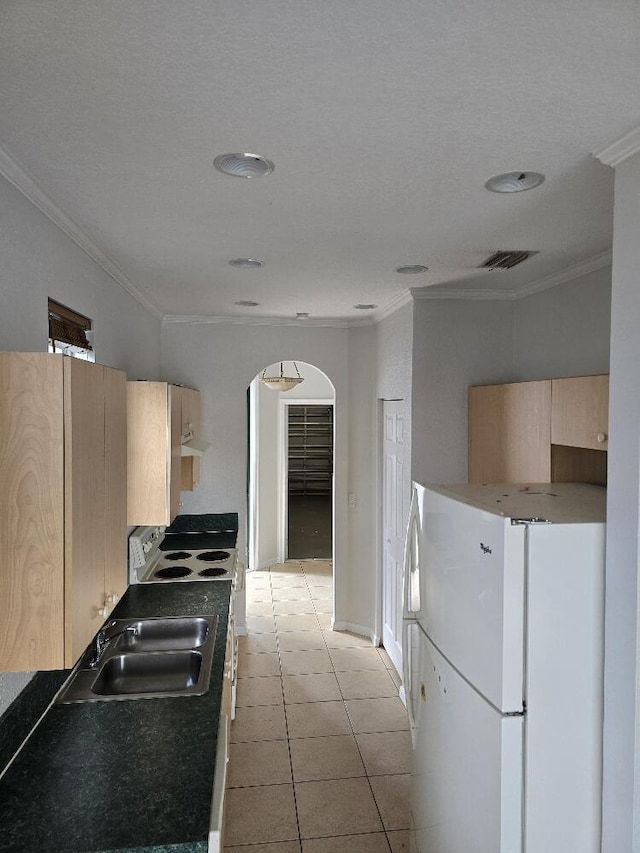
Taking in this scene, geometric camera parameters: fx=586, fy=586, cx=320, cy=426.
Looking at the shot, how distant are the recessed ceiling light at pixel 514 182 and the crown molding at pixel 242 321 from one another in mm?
3022

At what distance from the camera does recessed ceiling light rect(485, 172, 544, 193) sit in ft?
6.22

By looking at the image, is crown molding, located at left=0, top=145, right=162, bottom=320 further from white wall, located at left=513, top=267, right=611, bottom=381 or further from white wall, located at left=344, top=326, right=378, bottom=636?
white wall, located at left=513, top=267, right=611, bottom=381

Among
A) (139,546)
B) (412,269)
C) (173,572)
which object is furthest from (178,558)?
(412,269)

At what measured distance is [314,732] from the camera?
3533 mm

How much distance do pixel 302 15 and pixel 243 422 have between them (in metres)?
4.05

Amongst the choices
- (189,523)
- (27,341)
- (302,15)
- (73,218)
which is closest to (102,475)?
(27,341)

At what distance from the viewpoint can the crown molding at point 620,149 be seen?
5.13ft

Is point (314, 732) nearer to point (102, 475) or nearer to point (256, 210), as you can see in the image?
point (102, 475)

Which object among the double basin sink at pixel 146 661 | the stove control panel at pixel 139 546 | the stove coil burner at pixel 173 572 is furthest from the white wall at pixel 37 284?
the stove coil burner at pixel 173 572

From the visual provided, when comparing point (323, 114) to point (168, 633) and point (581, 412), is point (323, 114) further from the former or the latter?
point (168, 633)

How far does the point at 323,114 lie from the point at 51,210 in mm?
1214

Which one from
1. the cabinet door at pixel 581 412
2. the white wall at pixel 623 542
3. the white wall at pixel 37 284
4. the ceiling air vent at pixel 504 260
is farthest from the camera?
the ceiling air vent at pixel 504 260

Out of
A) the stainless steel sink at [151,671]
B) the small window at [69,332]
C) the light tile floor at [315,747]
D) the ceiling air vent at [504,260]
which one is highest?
the ceiling air vent at [504,260]

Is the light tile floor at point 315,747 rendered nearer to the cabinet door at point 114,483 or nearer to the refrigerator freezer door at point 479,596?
the refrigerator freezer door at point 479,596
